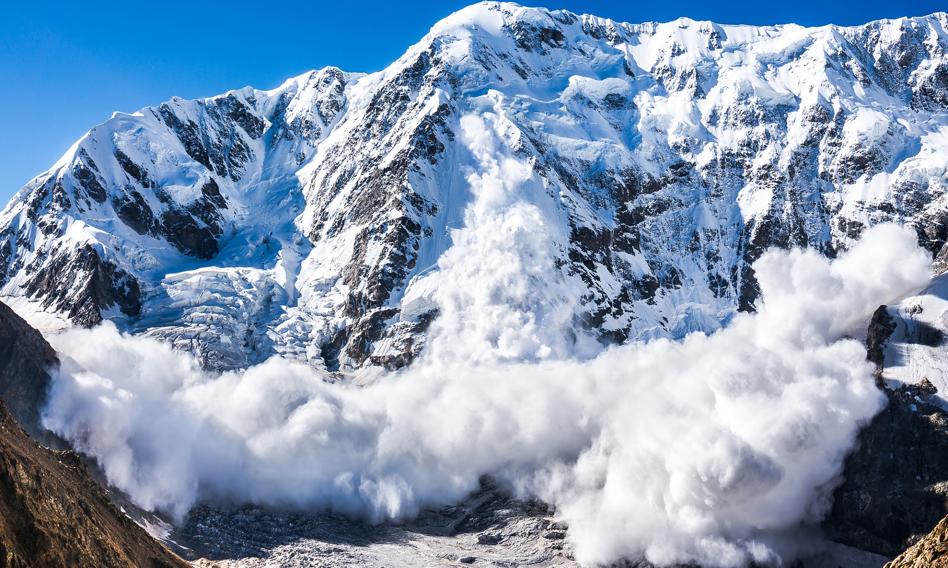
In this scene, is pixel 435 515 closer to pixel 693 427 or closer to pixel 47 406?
pixel 693 427

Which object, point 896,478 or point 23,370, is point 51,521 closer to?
point 23,370

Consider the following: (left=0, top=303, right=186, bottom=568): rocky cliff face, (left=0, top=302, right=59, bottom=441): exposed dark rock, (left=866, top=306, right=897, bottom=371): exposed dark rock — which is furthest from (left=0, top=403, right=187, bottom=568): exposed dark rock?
(left=866, top=306, right=897, bottom=371): exposed dark rock

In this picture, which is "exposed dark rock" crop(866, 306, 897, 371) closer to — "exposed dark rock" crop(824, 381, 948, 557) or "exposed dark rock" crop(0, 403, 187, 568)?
"exposed dark rock" crop(824, 381, 948, 557)

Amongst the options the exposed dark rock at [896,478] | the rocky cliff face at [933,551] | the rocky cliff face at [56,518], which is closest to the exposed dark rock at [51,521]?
the rocky cliff face at [56,518]

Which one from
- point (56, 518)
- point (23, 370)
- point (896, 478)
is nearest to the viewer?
point (56, 518)

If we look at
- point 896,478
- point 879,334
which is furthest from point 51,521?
point 879,334

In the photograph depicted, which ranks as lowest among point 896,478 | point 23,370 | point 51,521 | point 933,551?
point 933,551

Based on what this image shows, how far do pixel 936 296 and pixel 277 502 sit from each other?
473 ft

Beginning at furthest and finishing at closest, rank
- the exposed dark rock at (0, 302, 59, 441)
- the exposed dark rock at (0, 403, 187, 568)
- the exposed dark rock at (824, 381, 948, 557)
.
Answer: the exposed dark rock at (0, 302, 59, 441), the exposed dark rock at (824, 381, 948, 557), the exposed dark rock at (0, 403, 187, 568)

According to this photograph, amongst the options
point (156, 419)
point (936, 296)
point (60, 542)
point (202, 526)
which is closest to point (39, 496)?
point (60, 542)

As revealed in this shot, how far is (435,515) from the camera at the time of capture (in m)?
193

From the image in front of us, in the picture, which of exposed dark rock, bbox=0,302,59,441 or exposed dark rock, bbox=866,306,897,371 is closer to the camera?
exposed dark rock, bbox=0,302,59,441

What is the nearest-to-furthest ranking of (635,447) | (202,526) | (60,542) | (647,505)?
(60,542)
(202,526)
(647,505)
(635,447)

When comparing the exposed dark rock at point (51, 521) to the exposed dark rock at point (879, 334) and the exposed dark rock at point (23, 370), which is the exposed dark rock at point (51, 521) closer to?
the exposed dark rock at point (23, 370)
